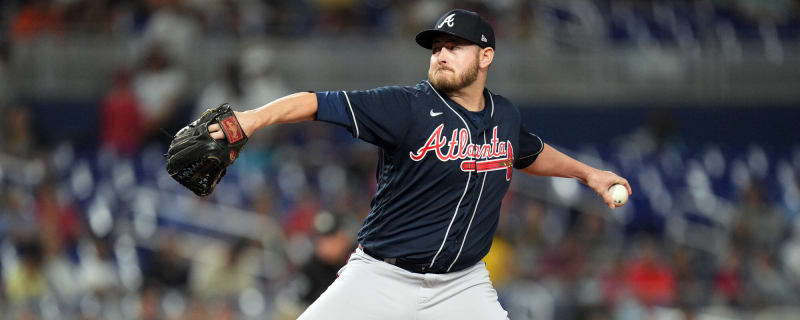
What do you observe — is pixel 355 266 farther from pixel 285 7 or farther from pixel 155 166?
pixel 285 7

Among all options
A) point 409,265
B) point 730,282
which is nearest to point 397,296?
point 409,265

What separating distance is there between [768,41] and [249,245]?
750cm

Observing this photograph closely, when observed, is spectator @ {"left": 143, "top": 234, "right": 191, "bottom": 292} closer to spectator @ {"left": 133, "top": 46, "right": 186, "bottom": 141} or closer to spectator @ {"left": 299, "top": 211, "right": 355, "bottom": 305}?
spectator @ {"left": 299, "top": 211, "right": 355, "bottom": 305}

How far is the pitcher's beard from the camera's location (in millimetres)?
4023

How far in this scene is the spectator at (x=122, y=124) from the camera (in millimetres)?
10195

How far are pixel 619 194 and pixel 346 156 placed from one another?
5.96 meters

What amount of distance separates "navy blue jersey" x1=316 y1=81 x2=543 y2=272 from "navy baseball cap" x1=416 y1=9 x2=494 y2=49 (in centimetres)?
22

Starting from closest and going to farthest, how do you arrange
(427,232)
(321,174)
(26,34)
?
(427,232) < (321,174) < (26,34)

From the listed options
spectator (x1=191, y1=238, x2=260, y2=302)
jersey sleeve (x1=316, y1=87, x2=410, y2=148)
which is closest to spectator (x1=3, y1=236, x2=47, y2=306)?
spectator (x1=191, y1=238, x2=260, y2=302)

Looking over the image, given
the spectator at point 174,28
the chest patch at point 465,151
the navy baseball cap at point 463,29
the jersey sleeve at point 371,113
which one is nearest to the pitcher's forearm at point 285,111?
the jersey sleeve at point 371,113

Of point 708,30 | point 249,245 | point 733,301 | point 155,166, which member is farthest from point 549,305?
point 708,30

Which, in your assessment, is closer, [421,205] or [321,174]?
[421,205]

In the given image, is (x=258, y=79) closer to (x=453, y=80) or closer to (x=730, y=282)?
(x=730, y=282)

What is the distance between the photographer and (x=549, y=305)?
803 centimetres
